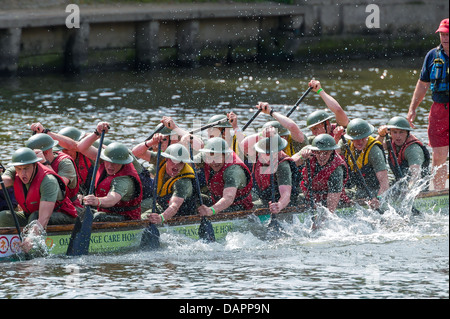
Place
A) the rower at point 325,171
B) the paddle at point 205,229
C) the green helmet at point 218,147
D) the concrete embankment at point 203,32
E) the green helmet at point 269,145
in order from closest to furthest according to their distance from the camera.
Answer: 1. the green helmet at point 218,147
2. the paddle at point 205,229
3. the green helmet at point 269,145
4. the rower at point 325,171
5. the concrete embankment at point 203,32

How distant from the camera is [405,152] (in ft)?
49.5

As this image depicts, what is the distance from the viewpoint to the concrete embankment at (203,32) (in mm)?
28438

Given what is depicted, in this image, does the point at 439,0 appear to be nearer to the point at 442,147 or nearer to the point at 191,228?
the point at 442,147

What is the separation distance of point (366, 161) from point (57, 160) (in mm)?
4994

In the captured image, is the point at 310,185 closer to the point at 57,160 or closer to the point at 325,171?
the point at 325,171

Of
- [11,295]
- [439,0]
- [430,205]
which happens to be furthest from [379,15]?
[11,295]

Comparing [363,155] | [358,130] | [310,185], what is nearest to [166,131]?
[310,185]

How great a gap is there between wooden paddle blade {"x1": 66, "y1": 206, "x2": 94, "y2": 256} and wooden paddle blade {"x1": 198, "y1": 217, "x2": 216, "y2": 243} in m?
1.64

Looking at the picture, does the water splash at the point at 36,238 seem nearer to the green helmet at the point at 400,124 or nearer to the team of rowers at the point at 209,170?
the team of rowers at the point at 209,170

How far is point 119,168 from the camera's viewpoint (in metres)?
12.7

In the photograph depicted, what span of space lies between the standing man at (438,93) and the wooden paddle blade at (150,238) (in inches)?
187

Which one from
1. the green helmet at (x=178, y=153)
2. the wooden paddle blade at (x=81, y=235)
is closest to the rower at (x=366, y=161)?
the green helmet at (x=178, y=153)

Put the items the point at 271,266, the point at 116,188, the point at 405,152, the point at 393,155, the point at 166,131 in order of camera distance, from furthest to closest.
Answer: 1. the point at 405,152
2. the point at 393,155
3. the point at 166,131
4. the point at 271,266
5. the point at 116,188

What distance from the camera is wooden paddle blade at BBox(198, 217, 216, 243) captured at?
13141mm
